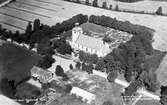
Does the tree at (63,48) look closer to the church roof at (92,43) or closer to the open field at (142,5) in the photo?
the church roof at (92,43)

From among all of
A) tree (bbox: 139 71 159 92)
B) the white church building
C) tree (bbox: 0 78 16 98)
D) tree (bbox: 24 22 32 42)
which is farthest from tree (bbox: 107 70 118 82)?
tree (bbox: 24 22 32 42)

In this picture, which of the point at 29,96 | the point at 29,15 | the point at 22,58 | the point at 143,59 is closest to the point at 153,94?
the point at 143,59

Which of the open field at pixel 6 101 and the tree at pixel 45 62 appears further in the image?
the tree at pixel 45 62

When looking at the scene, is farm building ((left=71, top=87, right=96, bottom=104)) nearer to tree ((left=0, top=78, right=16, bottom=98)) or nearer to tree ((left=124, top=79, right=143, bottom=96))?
tree ((left=124, top=79, right=143, bottom=96))

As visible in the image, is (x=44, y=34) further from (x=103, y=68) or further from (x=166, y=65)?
(x=166, y=65)

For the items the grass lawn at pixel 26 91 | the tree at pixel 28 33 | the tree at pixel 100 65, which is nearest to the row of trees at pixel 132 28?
the tree at pixel 100 65

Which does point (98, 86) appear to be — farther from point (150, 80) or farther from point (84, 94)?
point (150, 80)
